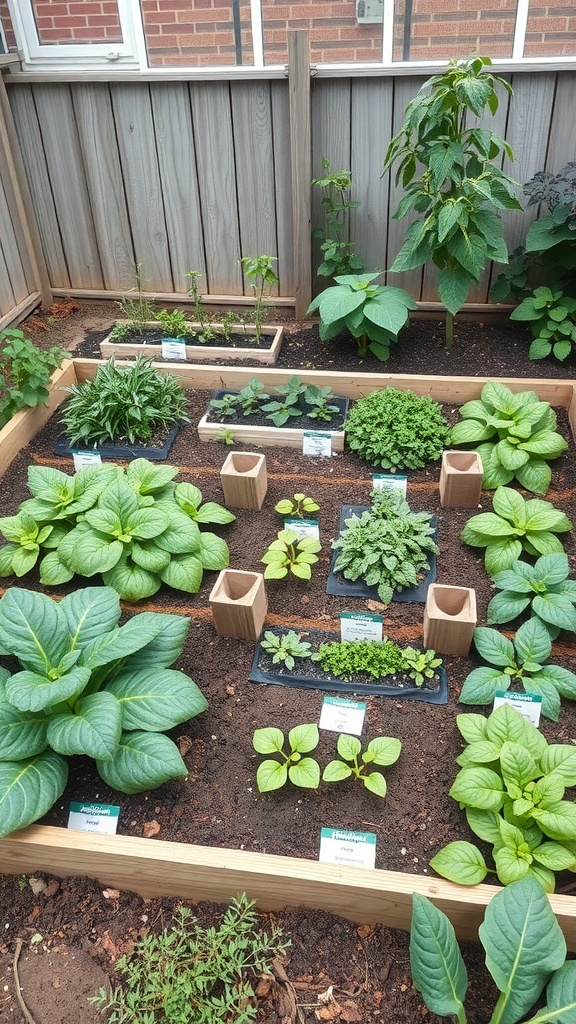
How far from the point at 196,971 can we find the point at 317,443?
6.62 feet

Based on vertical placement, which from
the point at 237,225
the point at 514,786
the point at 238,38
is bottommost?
the point at 514,786

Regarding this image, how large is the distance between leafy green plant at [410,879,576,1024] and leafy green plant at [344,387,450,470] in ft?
5.81

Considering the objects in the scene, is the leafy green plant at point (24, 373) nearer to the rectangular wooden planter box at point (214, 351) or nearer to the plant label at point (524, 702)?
the rectangular wooden planter box at point (214, 351)

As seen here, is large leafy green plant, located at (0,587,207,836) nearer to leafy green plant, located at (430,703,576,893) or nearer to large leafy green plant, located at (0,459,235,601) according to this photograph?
large leafy green plant, located at (0,459,235,601)

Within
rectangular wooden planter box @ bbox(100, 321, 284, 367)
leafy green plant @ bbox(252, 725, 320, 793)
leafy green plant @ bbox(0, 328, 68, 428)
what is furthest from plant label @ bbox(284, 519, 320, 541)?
leafy green plant @ bbox(0, 328, 68, 428)

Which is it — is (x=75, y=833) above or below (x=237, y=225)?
below

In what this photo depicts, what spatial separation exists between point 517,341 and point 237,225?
5.31 feet

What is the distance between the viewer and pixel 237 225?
3.79 meters

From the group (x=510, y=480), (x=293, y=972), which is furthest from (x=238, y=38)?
(x=293, y=972)

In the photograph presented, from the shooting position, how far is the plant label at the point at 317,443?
3.02 metres

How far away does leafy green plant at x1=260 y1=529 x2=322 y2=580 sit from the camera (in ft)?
7.77

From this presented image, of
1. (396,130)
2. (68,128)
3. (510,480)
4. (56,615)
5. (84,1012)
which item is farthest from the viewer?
(68,128)

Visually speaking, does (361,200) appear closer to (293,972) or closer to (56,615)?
(56,615)

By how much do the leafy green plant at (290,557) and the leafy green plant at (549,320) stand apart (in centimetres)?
166
